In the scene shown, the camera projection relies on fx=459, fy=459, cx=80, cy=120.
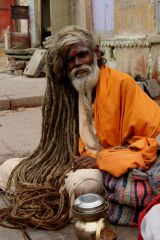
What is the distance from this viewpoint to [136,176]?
9.57 ft

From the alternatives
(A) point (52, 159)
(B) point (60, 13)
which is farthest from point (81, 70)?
(B) point (60, 13)

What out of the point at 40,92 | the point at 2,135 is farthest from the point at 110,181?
the point at 40,92

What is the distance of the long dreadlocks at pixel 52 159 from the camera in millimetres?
3207

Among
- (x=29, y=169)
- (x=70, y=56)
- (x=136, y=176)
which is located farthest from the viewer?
(x=29, y=169)

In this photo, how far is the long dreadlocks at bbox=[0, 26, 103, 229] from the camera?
321 centimetres

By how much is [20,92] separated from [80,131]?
5.38m

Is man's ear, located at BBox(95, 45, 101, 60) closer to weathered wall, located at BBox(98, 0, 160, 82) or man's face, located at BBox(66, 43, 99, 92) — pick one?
man's face, located at BBox(66, 43, 99, 92)

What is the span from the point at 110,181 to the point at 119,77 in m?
0.78

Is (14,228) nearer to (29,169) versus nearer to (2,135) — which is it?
(29,169)

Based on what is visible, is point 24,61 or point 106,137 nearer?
point 106,137

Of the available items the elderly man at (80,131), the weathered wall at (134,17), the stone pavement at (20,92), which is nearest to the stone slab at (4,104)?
the stone pavement at (20,92)

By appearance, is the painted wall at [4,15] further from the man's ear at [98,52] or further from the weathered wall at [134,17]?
the man's ear at [98,52]

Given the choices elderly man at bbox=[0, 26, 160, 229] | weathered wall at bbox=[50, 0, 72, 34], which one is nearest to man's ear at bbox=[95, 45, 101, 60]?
elderly man at bbox=[0, 26, 160, 229]

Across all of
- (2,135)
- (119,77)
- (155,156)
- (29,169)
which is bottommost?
(2,135)
